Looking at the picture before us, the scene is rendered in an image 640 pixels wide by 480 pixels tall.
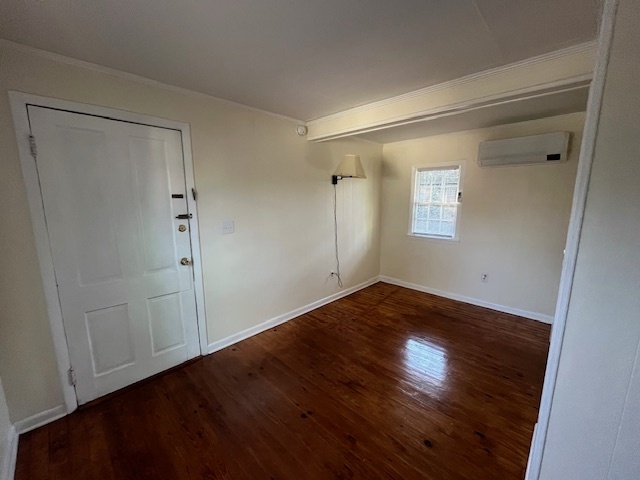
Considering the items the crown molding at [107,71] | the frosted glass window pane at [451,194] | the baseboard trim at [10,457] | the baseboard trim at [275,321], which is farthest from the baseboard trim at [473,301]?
the baseboard trim at [10,457]

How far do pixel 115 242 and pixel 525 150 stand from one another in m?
4.05

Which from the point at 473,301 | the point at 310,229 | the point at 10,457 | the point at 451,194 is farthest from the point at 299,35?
the point at 473,301

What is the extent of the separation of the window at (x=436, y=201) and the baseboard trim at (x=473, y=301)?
830 mm

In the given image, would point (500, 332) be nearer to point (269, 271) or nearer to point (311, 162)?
point (269, 271)

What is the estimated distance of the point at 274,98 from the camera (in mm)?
2291

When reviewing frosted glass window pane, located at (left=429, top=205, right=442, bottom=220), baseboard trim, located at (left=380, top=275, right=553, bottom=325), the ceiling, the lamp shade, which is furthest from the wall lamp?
baseboard trim, located at (left=380, top=275, right=553, bottom=325)

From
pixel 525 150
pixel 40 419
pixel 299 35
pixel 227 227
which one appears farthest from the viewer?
pixel 525 150

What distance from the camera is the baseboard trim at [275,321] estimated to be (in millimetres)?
2570

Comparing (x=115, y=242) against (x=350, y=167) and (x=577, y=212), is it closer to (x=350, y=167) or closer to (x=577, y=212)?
(x=350, y=167)

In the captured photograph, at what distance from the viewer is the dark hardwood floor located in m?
1.43

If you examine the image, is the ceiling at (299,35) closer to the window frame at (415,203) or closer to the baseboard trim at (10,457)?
the window frame at (415,203)

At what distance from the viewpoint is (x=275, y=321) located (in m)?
3.03

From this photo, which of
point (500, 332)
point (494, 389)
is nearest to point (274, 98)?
point (494, 389)

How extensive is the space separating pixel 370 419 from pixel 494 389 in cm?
105
